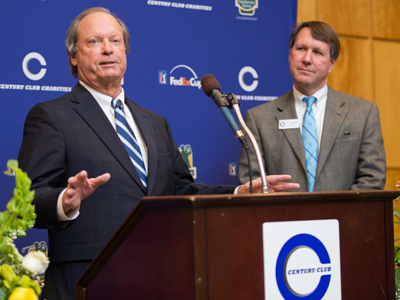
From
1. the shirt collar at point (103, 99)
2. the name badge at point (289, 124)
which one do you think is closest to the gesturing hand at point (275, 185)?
the shirt collar at point (103, 99)

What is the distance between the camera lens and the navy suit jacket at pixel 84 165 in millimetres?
1834

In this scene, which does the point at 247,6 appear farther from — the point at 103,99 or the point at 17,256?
the point at 17,256

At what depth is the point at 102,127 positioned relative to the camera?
2016 millimetres

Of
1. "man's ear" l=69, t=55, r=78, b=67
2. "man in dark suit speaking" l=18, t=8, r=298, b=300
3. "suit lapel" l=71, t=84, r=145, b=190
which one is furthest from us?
"man's ear" l=69, t=55, r=78, b=67

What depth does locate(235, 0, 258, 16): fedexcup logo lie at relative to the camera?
3.47m

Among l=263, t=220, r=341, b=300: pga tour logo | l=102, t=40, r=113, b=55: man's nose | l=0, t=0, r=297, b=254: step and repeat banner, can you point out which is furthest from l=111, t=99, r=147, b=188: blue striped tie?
l=263, t=220, r=341, b=300: pga tour logo

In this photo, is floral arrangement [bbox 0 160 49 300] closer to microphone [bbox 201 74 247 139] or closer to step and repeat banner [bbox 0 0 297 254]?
microphone [bbox 201 74 247 139]

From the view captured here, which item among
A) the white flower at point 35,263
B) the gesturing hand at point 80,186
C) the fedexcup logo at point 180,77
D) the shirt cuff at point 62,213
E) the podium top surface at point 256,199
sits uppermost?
the fedexcup logo at point 180,77

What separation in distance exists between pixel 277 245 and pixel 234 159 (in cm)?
224

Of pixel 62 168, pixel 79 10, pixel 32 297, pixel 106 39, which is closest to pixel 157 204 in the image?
pixel 32 297

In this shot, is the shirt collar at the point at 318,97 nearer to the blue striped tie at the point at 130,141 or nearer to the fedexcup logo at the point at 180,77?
the fedexcup logo at the point at 180,77

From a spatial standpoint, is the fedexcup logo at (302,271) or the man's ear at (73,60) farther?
the man's ear at (73,60)

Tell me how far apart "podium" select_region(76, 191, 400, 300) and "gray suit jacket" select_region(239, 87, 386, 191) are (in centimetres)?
145

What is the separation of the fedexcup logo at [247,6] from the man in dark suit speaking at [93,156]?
1.39 meters
